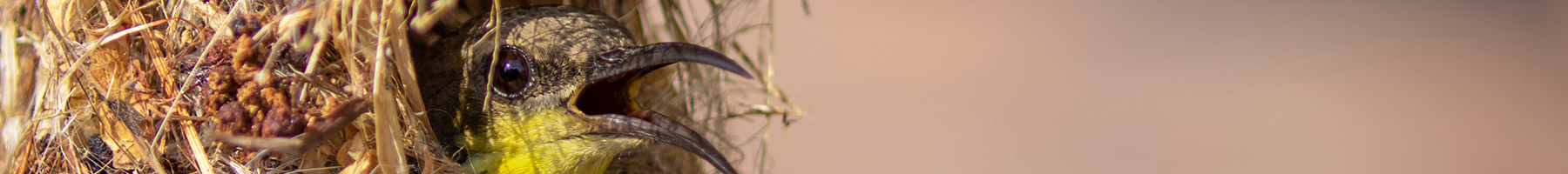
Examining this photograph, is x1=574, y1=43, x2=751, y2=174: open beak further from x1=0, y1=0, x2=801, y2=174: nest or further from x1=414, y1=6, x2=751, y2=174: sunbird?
x1=0, y1=0, x2=801, y2=174: nest

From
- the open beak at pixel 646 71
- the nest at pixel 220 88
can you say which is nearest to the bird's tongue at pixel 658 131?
the open beak at pixel 646 71

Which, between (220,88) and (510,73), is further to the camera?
(510,73)

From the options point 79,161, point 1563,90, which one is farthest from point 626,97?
point 1563,90

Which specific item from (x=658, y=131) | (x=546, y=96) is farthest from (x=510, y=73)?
(x=658, y=131)

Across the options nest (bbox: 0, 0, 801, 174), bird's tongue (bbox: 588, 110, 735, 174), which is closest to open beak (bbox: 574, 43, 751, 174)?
bird's tongue (bbox: 588, 110, 735, 174)

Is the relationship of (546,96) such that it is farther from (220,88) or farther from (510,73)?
(220,88)

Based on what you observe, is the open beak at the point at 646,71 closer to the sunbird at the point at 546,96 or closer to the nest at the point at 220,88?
the sunbird at the point at 546,96

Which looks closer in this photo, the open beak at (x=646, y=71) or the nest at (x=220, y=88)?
the nest at (x=220, y=88)
